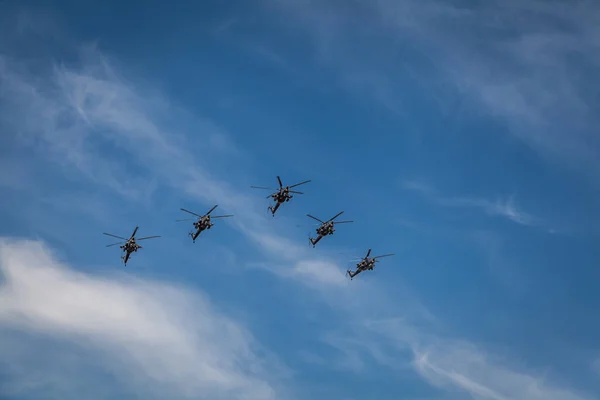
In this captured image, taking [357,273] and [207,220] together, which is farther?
[357,273]

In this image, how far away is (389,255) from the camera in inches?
3957

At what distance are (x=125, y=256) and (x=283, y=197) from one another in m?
31.2

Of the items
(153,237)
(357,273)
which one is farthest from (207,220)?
(357,273)

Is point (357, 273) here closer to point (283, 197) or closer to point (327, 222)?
point (327, 222)

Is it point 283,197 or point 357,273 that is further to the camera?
point 357,273

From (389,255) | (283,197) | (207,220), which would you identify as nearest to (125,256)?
(207,220)

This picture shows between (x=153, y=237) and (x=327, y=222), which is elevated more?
(x=327, y=222)

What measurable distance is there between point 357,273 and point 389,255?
8.36m

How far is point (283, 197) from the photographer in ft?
319

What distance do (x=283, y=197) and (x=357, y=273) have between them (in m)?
21.7

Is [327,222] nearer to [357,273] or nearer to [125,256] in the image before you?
[357,273]

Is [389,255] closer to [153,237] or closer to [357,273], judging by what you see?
[357,273]

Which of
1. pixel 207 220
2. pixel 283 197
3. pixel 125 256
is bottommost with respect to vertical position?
pixel 125 256

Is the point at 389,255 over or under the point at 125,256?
over
